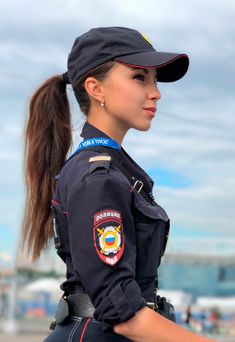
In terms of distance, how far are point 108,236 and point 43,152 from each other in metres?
0.56

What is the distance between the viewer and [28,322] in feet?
33.6

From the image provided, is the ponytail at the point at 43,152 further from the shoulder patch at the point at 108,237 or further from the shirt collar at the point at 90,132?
the shoulder patch at the point at 108,237

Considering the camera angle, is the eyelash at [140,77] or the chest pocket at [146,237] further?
the eyelash at [140,77]

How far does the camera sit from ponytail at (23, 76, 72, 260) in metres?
2.04

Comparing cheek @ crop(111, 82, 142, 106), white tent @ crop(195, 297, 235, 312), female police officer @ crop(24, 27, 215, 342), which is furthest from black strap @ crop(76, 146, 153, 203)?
white tent @ crop(195, 297, 235, 312)

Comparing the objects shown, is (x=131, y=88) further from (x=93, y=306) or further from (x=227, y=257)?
(x=227, y=257)

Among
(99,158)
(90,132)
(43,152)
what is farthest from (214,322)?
(99,158)

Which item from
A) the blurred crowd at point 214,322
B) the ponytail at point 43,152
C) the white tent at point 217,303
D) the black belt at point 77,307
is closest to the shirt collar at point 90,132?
the ponytail at point 43,152

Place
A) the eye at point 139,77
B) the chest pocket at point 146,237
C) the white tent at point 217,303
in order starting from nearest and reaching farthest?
the chest pocket at point 146,237 < the eye at point 139,77 < the white tent at point 217,303

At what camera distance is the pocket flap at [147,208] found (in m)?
1.69

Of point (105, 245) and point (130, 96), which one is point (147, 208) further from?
point (130, 96)

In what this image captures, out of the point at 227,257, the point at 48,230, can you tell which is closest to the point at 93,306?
the point at 48,230

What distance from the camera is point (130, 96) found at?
5.82 feet

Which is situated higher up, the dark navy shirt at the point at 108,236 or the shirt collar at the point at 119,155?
the shirt collar at the point at 119,155
